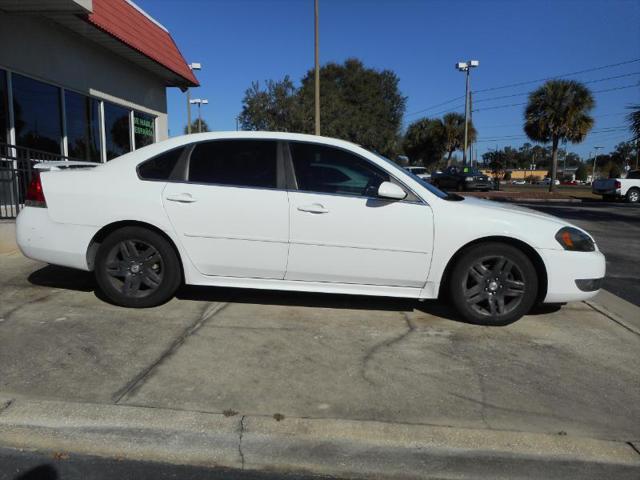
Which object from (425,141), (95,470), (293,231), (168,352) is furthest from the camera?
(425,141)

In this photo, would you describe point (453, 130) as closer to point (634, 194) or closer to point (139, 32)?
point (634, 194)

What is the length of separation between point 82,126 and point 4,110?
7.64ft

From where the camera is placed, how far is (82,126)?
11.0m

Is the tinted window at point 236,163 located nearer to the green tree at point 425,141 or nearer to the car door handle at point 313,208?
the car door handle at point 313,208

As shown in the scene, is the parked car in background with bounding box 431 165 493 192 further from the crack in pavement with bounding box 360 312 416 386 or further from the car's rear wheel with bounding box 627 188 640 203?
the crack in pavement with bounding box 360 312 416 386

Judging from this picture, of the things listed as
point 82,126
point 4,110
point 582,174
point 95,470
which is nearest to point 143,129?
point 82,126

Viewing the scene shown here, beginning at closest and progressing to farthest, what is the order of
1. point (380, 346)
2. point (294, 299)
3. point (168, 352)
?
1. point (168, 352)
2. point (380, 346)
3. point (294, 299)

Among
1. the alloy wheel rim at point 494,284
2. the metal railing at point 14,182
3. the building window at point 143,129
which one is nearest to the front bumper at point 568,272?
the alloy wheel rim at point 494,284

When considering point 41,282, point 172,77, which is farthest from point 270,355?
point 172,77

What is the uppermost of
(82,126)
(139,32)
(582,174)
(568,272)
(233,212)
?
(139,32)

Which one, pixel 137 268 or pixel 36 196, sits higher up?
pixel 36 196

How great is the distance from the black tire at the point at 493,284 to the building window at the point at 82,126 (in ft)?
29.3

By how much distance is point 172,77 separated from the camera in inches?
564

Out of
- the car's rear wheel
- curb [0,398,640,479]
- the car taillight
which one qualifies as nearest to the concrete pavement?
curb [0,398,640,479]
